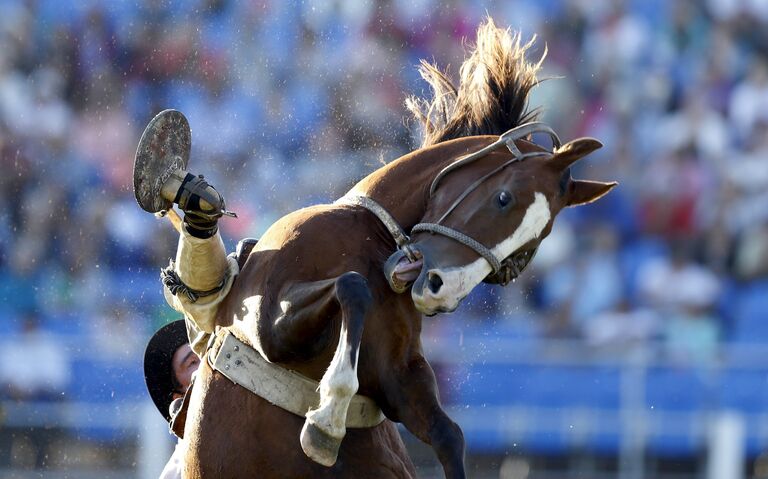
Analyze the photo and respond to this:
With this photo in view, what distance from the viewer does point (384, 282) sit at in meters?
3.76

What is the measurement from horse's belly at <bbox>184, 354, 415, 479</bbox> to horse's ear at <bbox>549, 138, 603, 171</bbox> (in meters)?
0.85

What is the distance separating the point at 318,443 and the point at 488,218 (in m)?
0.75

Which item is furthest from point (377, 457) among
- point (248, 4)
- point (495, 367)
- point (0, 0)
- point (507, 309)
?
point (0, 0)

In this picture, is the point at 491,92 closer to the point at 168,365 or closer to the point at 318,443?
the point at 318,443

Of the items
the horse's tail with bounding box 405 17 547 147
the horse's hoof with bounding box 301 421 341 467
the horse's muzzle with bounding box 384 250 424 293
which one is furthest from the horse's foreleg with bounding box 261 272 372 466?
the horse's tail with bounding box 405 17 547 147

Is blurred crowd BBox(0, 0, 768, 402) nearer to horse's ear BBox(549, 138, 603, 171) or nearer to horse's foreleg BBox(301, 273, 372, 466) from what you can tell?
horse's ear BBox(549, 138, 603, 171)

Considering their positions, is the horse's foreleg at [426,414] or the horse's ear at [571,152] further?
the horse's ear at [571,152]

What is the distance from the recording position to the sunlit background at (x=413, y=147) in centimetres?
731

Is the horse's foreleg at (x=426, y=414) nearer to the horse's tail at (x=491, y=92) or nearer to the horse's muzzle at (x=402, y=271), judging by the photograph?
the horse's muzzle at (x=402, y=271)

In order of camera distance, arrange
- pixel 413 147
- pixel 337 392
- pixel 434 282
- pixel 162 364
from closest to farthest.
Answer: pixel 337 392
pixel 434 282
pixel 162 364
pixel 413 147

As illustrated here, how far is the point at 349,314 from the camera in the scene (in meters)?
3.46

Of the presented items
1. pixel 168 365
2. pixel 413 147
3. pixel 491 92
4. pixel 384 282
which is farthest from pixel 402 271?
pixel 413 147

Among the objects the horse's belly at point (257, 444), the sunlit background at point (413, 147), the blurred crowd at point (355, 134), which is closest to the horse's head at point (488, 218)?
the horse's belly at point (257, 444)

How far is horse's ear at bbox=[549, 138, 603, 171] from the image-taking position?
3725mm
